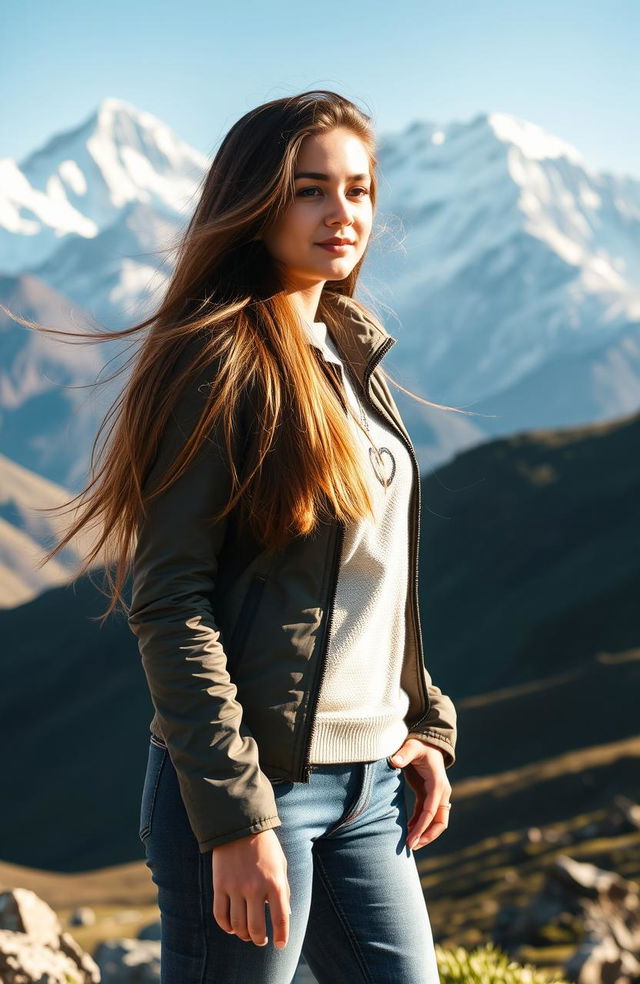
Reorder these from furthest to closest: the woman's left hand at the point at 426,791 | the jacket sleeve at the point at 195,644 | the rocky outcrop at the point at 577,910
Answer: the rocky outcrop at the point at 577,910, the woman's left hand at the point at 426,791, the jacket sleeve at the point at 195,644

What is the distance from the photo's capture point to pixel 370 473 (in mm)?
3408

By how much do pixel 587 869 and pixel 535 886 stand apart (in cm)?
1798

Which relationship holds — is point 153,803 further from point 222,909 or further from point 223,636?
point 223,636

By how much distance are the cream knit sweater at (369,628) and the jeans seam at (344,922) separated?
1.18 ft

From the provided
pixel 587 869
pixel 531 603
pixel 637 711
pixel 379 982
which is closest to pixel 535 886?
pixel 587 869

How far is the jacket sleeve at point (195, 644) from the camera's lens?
2926 millimetres

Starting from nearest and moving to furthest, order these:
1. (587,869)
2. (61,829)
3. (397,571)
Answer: (397,571) < (587,869) < (61,829)

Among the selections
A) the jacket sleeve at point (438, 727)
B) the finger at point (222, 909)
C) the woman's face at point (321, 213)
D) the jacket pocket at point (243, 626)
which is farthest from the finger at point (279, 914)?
the woman's face at point (321, 213)

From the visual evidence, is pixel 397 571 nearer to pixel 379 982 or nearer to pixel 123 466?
pixel 123 466

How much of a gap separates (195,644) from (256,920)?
2.22 feet

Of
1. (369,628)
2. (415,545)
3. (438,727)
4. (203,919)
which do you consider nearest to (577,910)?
(438,727)

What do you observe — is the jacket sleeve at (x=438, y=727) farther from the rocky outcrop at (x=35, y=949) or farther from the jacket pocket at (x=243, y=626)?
the rocky outcrop at (x=35, y=949)

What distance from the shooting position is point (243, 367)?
3.22 meters

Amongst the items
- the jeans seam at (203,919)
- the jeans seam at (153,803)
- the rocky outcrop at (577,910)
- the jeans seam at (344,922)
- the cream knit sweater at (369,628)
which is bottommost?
the rocky outcrop at (577,910)
